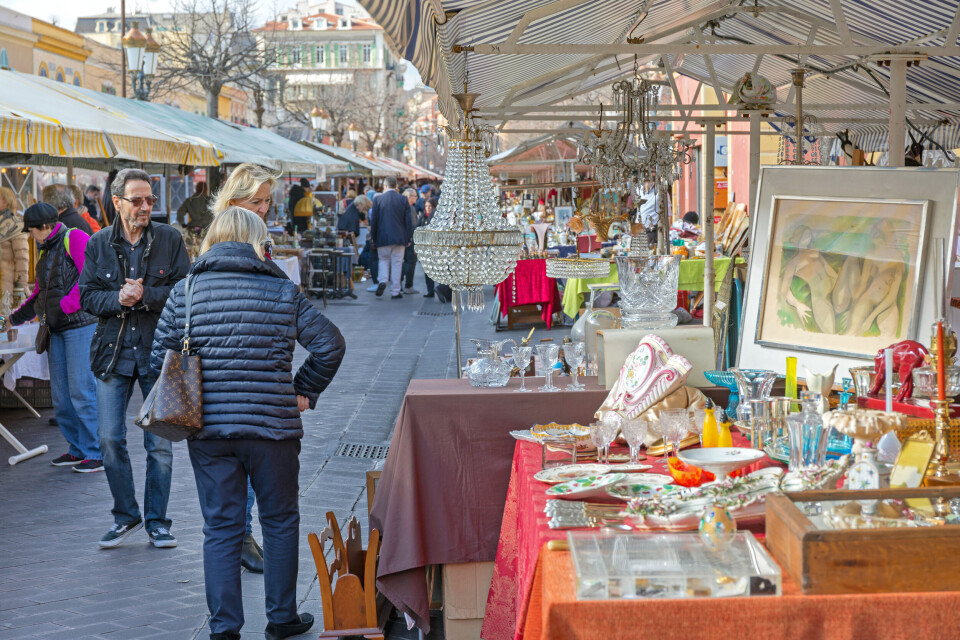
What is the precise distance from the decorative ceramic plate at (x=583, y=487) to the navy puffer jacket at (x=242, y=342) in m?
1.36

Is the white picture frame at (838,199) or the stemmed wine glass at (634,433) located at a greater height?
the white picture frame at (838,199)

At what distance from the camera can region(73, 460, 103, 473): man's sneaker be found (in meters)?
6.71

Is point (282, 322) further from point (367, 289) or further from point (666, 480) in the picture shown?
point (367, 289)

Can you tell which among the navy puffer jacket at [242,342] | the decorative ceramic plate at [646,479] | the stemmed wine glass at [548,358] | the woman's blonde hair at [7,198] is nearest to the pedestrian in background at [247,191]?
the navy puffer jacket at [242,342]

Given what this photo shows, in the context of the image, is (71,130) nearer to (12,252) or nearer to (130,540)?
(12,252)

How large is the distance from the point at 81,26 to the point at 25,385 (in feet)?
259

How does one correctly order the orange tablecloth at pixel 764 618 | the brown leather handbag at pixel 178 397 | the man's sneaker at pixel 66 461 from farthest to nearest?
the man's sneaker at pixel 66 461
the brown leather handbag at pixel 178 397
the orange tablecloth at pixel 764 618

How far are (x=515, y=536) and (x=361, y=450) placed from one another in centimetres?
386

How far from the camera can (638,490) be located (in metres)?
2.76

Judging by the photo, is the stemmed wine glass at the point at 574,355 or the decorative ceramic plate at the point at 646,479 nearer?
the decorative ceramic plate at the point at 646,479

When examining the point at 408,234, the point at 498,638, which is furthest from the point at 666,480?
the point at 408,234

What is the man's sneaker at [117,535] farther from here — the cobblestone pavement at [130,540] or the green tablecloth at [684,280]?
the green tablecloth at [684,280]

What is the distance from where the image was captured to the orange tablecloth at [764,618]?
2.06 m

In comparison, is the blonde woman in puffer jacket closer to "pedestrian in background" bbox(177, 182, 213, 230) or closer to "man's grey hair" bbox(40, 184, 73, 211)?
"man's grey hair" bbox(40, 184, 73, 211)
